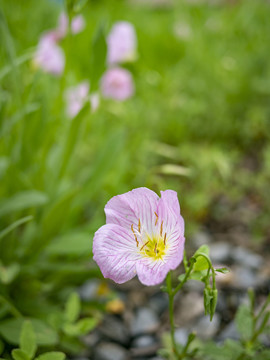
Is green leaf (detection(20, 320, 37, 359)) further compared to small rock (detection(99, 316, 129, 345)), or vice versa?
small rock (detection(99, 316, 129, 345))

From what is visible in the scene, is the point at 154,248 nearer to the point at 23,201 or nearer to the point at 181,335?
the point at 23,201

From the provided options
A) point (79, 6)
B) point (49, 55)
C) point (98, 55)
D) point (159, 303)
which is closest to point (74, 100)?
point (49, 55)

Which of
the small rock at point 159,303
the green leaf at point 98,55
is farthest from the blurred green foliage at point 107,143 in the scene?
the small rock at point 159,303

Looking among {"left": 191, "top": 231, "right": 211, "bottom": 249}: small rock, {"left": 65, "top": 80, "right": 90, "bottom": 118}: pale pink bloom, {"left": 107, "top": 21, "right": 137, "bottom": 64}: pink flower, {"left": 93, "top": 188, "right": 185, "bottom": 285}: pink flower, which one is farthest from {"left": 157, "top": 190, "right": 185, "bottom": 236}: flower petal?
{"left": 107, "top": 21, "right": 137, "bottom": 64}: pink flower

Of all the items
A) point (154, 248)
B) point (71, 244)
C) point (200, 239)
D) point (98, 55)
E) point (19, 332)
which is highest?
point (98, 55)

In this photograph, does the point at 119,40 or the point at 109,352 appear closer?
the point at 109,352

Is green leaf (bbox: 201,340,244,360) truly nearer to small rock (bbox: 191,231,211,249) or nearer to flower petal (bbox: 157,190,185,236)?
flower petal (bbox: 157,190,185,236)

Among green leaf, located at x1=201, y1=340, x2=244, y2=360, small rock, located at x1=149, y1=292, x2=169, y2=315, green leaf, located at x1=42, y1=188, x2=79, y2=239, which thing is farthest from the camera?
small rock, located at x1=149, y1=292, x2=169, y2=315
